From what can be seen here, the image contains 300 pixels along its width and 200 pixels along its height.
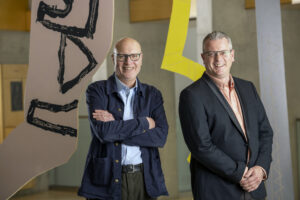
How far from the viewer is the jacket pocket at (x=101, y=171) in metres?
3.31

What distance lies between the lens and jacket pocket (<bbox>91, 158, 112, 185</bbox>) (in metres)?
3.31

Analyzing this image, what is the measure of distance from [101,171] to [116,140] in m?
0.22

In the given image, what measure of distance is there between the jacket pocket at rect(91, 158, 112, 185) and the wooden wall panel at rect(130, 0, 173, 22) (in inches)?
122

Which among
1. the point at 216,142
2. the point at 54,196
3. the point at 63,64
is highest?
the point at 63,64

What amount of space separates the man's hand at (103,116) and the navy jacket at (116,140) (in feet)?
0.09

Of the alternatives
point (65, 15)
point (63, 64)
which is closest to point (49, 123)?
point (63, 64)

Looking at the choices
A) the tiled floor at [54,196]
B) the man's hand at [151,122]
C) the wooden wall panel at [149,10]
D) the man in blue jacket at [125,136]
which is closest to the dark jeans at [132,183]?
the man in blue jacket at [125,136]

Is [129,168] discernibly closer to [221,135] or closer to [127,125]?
[127,125]

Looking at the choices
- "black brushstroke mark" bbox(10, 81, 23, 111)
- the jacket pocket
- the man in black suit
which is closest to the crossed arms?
the jacket pocket

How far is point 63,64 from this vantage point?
4.62 m

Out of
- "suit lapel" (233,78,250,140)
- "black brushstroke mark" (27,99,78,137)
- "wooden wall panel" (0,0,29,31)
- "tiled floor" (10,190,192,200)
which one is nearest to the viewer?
"suit lapel" (233,78,250,140)

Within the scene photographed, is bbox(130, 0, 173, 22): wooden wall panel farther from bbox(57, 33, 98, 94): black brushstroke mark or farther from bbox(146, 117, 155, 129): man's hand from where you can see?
bbox(146, 117, 155, 129): man's hand

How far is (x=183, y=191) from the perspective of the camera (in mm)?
7434

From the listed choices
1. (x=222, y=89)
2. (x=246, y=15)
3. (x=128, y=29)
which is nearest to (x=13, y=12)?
(x=128, y=29)
